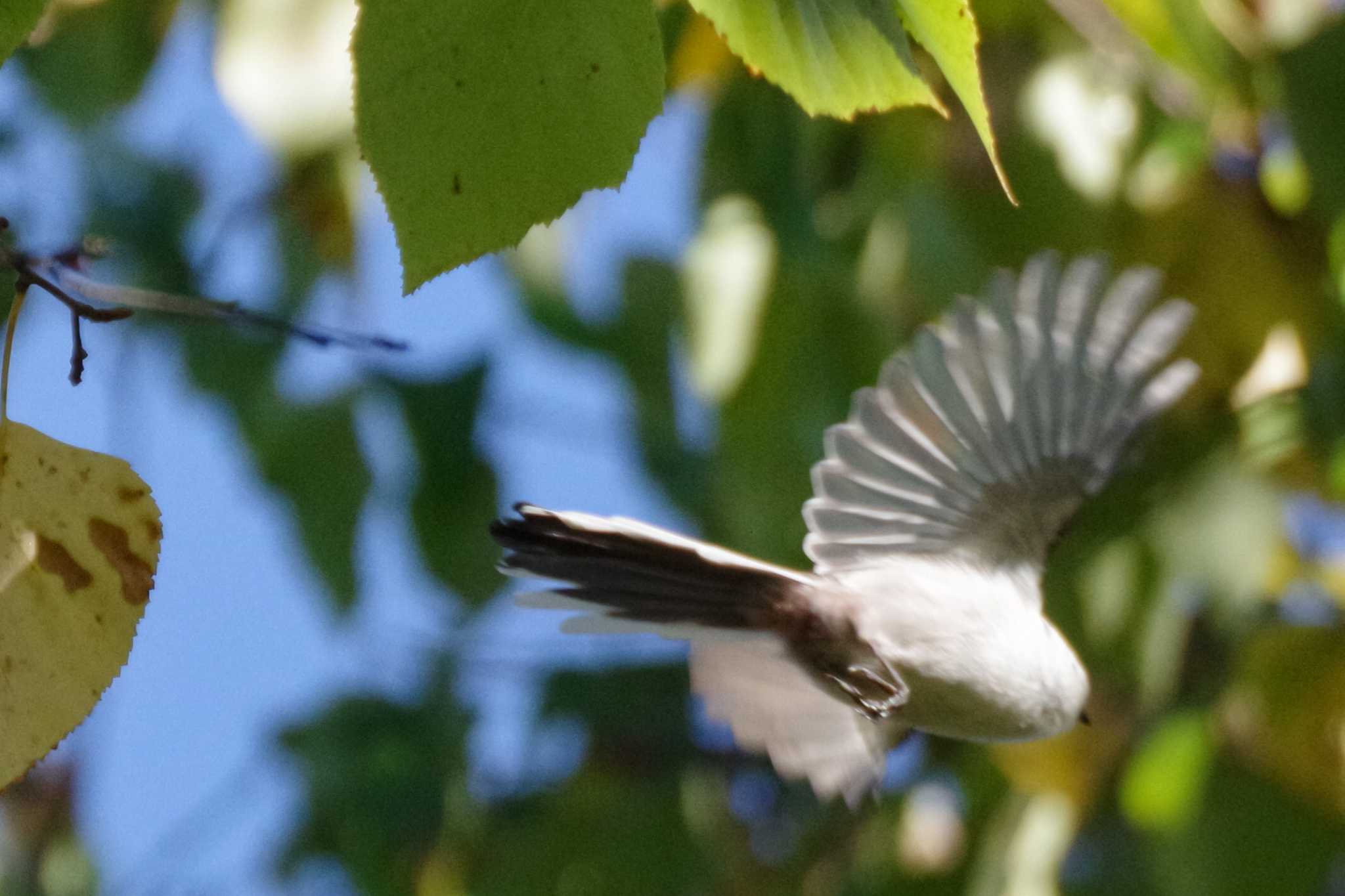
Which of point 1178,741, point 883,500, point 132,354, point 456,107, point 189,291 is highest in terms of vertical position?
point 456,107

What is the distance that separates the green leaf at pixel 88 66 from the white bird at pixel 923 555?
88 cm

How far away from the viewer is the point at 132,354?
1096mm

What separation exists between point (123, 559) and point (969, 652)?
420 mm

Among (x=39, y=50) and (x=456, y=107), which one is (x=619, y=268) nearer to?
(x=39, y=50)

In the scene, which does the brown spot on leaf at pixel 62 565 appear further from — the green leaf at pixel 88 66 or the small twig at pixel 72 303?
the green leaf at pixel 88 66

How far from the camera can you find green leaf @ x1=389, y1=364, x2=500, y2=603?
58.2 inches

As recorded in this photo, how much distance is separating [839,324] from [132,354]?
24.6 inches

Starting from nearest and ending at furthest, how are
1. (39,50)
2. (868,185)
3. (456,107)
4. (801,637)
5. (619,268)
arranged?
1. (456,107)
2. (801,637)
3. (39,50)
4. (868,185)
5. (619,268)

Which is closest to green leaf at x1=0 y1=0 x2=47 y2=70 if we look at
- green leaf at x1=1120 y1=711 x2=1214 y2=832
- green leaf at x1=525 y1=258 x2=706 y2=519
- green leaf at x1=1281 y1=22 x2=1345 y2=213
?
green leaf at x1=1281 y1=22 x2=1345 y2=213

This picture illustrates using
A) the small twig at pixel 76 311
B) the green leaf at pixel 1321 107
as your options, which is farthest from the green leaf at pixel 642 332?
the small twig at pixel 76 311

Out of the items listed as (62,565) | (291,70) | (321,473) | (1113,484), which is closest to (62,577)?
(62,565)

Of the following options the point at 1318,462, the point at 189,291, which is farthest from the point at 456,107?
the point at 1318,462

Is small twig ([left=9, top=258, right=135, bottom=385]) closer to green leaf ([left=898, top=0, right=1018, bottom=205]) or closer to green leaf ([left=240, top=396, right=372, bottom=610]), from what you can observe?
green leaf ([left=898, top=0, right=1018, bottom=205])

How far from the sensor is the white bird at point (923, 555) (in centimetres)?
74
